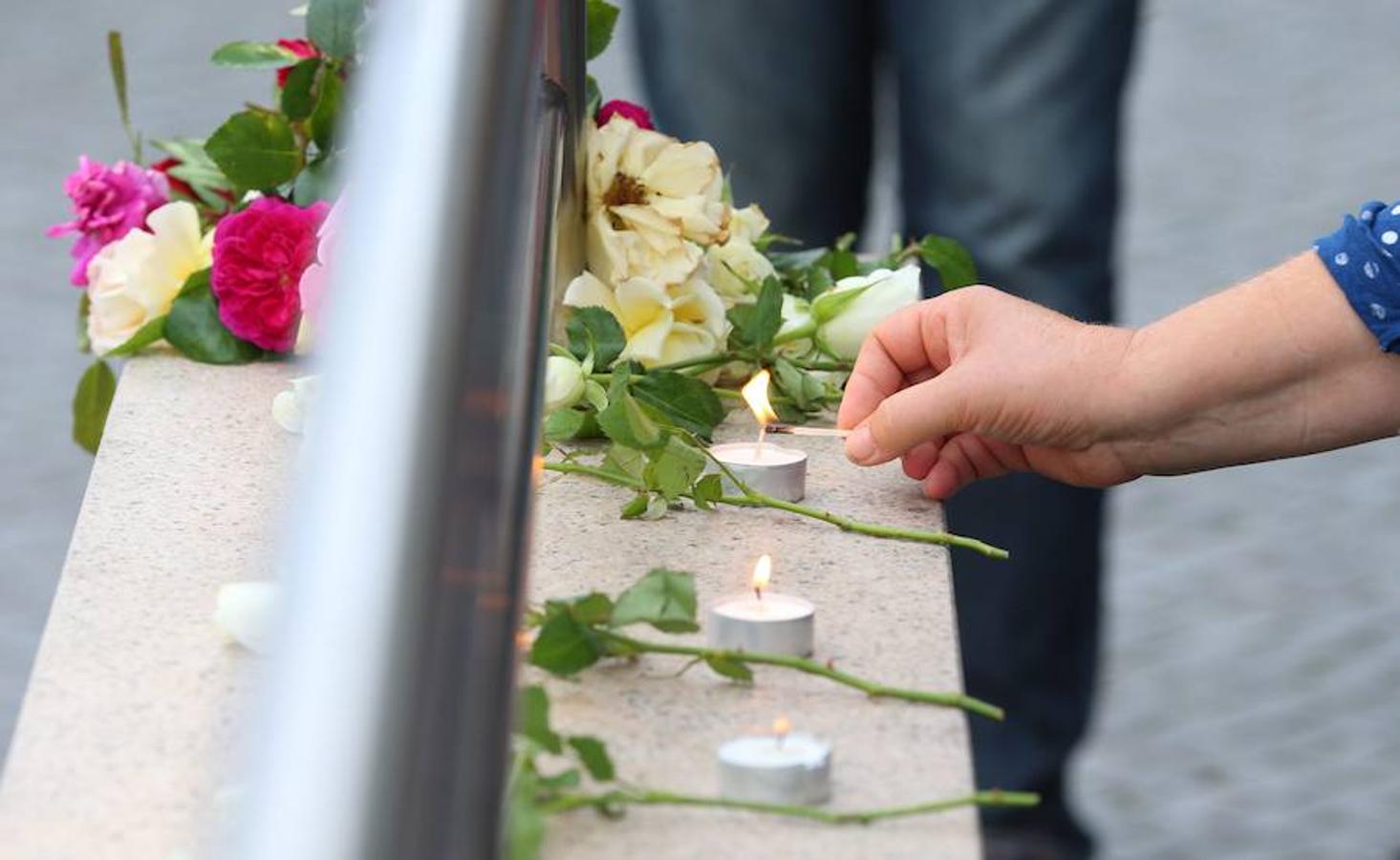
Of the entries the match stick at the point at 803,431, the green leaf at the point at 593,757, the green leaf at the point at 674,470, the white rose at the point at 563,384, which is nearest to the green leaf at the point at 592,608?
the green leaf at the point at 593,757

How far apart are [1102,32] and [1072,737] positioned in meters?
Answer: 0.85

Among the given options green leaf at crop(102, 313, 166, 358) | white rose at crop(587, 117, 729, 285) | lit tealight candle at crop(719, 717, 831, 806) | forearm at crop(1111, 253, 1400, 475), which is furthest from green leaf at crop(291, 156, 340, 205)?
lit tealight candle at crop(719, 717, 831, 806)

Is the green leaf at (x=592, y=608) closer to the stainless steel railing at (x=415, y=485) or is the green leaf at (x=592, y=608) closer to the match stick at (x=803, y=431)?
the stainless steel railing at (x=415, y=485)

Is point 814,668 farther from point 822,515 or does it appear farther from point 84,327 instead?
point 84,327

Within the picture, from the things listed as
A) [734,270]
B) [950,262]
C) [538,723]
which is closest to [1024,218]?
[950,262]

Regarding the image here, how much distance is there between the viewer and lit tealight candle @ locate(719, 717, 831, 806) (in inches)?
30.5

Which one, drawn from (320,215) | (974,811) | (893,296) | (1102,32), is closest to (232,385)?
(320,215)

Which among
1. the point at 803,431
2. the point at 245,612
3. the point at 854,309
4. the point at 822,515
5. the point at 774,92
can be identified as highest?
the point at 774,92

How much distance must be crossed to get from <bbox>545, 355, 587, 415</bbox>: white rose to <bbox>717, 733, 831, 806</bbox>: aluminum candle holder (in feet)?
1.48

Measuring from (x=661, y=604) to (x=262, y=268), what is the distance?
2.09 feet

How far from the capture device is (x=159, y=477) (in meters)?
1.19

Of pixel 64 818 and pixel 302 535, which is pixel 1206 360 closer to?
pixel 64 818

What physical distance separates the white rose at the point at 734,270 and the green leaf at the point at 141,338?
388 mm

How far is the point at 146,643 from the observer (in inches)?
37.4
